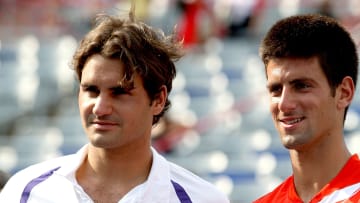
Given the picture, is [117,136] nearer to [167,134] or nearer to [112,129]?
[112,129]

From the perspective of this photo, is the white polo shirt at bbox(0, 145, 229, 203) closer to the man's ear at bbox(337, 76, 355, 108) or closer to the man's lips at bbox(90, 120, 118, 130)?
the man's lips at bbox(90, 120, 118, 130)

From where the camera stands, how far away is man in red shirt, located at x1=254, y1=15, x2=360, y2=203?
4.52m

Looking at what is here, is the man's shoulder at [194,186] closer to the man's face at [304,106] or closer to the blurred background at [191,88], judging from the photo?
the man's face at [304,106]

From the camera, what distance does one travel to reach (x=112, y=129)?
470 centimetres

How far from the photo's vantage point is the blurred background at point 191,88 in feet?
35.3

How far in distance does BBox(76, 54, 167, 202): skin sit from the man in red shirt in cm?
59

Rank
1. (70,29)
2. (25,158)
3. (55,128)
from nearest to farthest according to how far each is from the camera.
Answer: (25,158) < (55,128) < (70,29)

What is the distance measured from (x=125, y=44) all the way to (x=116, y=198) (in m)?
0.67

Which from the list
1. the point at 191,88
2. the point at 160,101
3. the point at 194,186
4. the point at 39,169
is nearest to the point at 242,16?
the point at 191,88

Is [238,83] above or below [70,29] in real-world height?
below

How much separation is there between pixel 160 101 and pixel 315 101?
0.81 metres

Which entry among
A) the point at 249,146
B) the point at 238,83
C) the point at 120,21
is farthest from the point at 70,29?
the point at 120,21

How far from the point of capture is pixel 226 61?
1344 cm

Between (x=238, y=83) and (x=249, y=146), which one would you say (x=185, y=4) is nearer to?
(x=238, y=83)
